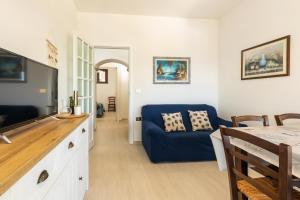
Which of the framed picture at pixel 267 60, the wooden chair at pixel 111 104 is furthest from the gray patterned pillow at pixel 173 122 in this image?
the wooden chair at pixel 111 104

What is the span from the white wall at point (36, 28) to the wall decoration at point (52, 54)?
0.27ft

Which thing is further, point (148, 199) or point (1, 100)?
point (148, 199)

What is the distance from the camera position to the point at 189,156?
3617mm

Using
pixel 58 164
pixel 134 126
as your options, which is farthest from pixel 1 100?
pixel 134 126

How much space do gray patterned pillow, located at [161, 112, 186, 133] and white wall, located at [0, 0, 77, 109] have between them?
6.04 feet

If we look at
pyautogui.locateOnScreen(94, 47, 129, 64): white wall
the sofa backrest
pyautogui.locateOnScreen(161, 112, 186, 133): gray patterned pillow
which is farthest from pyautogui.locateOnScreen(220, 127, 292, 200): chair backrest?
pyautogui.locateOnScreen(94, 47, 129, 64): white wall

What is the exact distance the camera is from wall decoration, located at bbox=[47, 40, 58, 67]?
8.70 ft

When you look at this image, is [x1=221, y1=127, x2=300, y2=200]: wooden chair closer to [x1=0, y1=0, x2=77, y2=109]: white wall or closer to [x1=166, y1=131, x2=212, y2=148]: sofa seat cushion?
[x1=0, y1=0, x2=77, y2=109]: white wall

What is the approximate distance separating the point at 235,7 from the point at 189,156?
2907mm

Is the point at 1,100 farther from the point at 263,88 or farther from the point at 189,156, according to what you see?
the point at 263,88

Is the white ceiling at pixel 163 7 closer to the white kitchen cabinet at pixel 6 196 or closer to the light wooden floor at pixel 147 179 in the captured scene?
the light wooden floor at pixel 147 179

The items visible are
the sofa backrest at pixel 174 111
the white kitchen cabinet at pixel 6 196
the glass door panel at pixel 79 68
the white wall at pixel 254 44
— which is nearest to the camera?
the white kitchen cabinet at pixel 6 196

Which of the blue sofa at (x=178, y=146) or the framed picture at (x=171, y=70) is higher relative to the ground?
the framed picture at (x=171, y=70)

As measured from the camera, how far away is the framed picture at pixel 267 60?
307 centimetres
